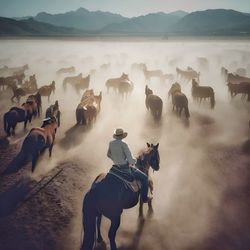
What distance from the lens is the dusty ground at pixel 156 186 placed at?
7949 millimetres

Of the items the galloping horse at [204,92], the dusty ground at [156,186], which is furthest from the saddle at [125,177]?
the galloping horse at [204,92]

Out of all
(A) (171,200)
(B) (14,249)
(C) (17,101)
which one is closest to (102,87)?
(C) (17,101)

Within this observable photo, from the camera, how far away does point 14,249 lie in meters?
7.44

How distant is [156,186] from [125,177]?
11.4ft

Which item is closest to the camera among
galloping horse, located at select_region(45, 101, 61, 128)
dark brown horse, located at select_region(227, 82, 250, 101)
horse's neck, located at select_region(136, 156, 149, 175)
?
horse's neck, located at select_region(136, 156, 149, 175)

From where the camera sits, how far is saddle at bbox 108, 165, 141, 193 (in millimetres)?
6923

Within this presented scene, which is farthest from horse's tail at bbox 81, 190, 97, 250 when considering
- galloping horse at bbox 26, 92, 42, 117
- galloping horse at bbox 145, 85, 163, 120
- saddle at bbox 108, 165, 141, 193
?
galloping horse at bbox 145, 85, 163, 120

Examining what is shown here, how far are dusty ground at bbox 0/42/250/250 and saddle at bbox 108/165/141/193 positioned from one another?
160 centimetres

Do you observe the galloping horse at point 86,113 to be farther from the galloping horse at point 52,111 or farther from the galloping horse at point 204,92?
the galloping horse at point 204,92

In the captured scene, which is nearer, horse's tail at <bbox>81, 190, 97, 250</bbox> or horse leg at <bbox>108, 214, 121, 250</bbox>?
horse's tail at <bbox>81, 190, 97, 250</bbox>

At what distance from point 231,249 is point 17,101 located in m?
17.0

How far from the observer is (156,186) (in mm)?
10297

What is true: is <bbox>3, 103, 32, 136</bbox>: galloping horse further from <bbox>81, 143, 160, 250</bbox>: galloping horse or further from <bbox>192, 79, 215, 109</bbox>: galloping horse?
<bbox>192, 79, 215, 109</bbox>: galloping horse

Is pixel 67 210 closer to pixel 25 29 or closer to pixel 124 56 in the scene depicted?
pixel 124 56
